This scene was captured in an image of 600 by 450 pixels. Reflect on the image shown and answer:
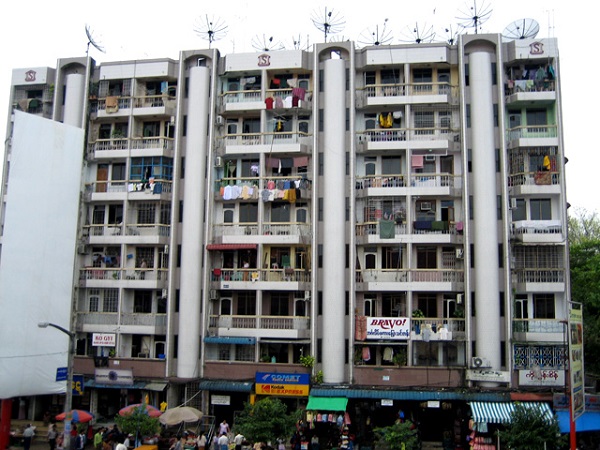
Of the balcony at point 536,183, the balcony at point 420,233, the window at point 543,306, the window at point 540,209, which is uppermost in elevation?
the balcony at point 536,183

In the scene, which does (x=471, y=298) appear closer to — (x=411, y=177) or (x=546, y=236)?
(x=546, y=236)

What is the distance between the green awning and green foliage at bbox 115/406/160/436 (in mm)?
8081

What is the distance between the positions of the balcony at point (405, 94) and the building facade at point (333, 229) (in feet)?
0.44

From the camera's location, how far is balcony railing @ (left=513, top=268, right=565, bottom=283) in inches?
1344

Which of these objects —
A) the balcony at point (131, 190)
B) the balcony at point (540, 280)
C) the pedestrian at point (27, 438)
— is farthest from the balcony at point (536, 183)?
the pedestrian at point (27, 438)

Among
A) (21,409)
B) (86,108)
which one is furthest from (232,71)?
(21,409)

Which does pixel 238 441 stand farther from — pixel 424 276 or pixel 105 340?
pixel 424 276

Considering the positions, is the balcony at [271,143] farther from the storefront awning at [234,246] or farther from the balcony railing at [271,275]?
the balcony railing at [271,275]

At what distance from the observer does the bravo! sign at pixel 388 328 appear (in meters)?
34.6

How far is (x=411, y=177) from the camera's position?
36062 millimetres

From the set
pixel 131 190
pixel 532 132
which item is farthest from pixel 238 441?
pixel 532 132

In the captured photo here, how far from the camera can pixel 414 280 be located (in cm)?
3503

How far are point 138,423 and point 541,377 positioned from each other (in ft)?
69.9

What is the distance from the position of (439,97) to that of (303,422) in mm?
20438
